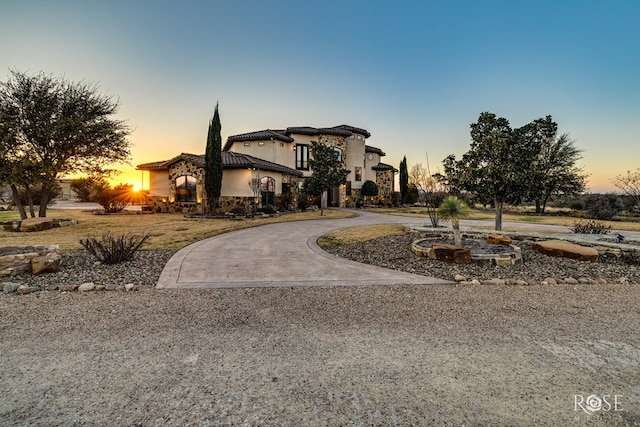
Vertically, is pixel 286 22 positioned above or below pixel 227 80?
above

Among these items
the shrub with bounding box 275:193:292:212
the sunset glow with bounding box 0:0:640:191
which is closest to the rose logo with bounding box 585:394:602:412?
the sunset glow with bounding box 0:0:640:191

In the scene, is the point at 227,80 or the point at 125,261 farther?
the point at 227,80

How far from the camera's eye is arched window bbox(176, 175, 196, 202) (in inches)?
944

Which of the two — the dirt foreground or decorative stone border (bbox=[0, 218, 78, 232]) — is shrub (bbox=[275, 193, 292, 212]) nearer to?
decorative stone border (bbox=[0, 218, 78, 232])

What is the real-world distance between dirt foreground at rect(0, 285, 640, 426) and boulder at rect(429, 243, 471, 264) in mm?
2269

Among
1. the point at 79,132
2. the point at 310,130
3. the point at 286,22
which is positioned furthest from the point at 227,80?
the point at 310,130

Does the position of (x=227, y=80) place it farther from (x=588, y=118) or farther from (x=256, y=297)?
(x=588, y=118)

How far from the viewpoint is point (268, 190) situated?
25094 mm

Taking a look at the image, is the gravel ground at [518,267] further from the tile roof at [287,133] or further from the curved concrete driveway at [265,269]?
the tile roof at [287,133]

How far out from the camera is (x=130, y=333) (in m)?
3.77

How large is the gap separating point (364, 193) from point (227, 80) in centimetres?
1943

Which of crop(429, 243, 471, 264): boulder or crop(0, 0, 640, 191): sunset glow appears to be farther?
crop(0, 0, 640, 191): sunset glow

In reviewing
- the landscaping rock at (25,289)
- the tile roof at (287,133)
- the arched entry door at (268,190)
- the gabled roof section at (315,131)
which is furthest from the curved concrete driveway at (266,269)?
the gabled roof section at (315,131)

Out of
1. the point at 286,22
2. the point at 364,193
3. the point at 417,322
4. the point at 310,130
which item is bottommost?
the point at 417,322
